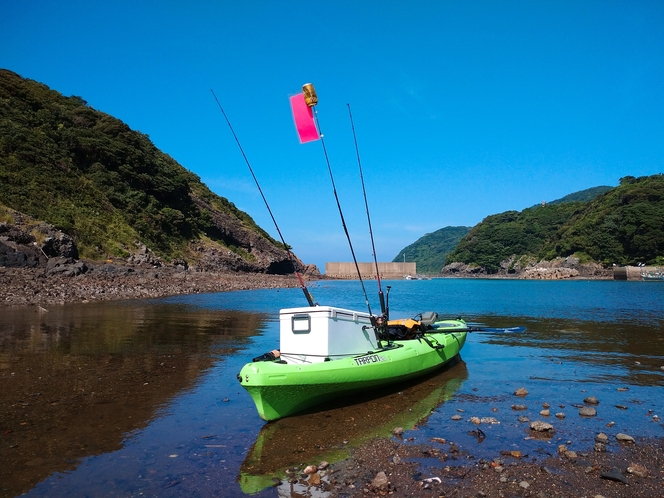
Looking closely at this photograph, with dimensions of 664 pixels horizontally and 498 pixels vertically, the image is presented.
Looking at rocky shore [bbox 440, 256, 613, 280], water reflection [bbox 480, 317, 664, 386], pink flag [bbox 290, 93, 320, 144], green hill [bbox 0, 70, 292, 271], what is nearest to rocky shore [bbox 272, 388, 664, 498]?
water reflection [bbox 480, 317, 664, 386]

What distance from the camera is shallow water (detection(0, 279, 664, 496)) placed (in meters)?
5.42

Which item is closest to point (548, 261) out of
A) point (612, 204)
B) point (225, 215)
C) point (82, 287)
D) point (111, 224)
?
point (612, 204)

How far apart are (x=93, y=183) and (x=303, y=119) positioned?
1921 inches

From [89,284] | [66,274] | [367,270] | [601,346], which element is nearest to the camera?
[601,346]

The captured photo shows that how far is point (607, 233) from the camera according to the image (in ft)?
343

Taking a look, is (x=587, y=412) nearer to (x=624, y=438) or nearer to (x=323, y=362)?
(x=624, y=438)

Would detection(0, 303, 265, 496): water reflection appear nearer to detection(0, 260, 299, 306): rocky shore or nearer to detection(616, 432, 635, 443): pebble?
detection(0, 260, 299, 306): rocky shore

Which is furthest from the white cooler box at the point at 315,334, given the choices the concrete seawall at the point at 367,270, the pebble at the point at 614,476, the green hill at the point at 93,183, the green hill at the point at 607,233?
the concrete seawall at the point at 367,270

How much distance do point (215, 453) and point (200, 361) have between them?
618cm

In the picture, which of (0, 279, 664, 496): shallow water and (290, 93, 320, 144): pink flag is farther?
(290, 93, 320, 144): pink flag

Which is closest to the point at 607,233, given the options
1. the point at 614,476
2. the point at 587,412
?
the point at 587,412

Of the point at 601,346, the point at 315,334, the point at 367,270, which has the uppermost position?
the point at 367,270

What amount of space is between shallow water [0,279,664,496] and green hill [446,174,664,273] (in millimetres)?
100707

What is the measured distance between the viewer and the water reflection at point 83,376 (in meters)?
5.92
